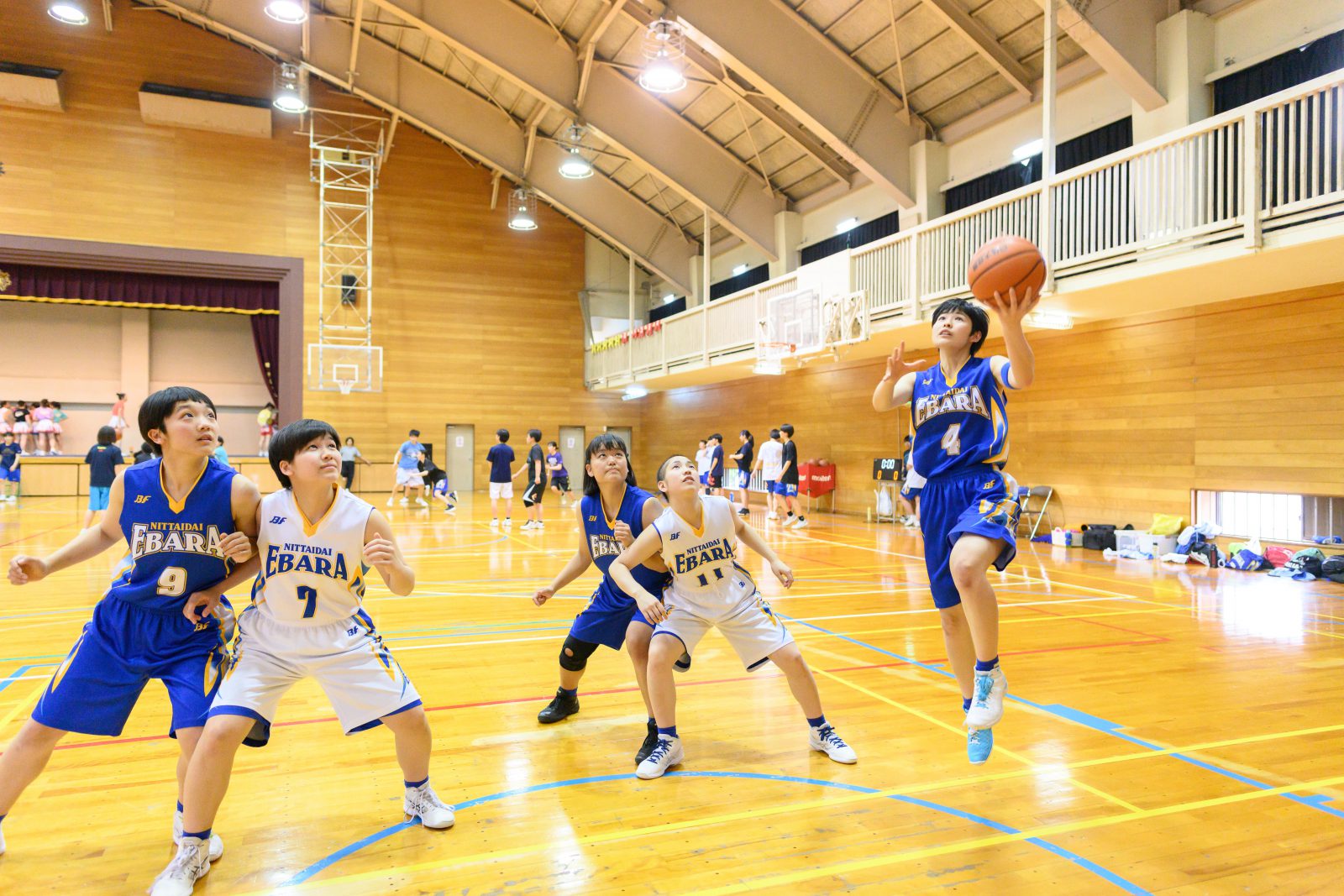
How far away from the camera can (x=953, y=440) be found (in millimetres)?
3119

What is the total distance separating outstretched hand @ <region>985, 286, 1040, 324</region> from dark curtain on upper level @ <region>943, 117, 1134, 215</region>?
8966 mm

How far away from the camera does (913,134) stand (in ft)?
45.4

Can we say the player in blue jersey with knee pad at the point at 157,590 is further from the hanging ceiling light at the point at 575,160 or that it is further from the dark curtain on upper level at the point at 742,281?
the dark curtain on upper level at the point at 742,281

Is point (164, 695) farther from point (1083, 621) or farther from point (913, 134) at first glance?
point (913, 134)

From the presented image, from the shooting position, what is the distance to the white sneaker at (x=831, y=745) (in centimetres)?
323

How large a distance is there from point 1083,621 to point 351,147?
20.0 m

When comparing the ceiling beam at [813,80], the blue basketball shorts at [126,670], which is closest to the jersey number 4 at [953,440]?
the blue basketball shorts at [126,670]

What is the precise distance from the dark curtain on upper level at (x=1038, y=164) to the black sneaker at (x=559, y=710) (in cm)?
1002

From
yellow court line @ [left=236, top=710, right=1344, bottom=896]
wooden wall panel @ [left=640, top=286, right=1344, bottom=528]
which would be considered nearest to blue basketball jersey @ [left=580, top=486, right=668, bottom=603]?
yellow court line @ [left=236, top=710, right=1344, bottom=896]

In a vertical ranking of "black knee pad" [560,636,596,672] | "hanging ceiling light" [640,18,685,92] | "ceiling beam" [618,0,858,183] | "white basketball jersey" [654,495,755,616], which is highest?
"ceiling beam" [618,0,858,183]

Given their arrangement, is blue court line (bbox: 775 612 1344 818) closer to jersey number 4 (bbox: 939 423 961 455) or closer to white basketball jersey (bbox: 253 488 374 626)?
jersey number 4 (bbox: 939 423 961 455)

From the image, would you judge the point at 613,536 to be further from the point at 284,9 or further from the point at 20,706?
the point at 284,9

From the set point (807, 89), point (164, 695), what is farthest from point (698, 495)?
point (807, 89)

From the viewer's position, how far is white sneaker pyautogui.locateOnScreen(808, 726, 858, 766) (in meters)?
3.23
